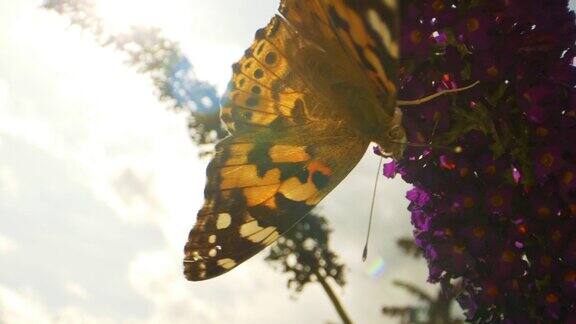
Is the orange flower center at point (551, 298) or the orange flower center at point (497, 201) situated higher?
the orange flower center at point (497, 201)

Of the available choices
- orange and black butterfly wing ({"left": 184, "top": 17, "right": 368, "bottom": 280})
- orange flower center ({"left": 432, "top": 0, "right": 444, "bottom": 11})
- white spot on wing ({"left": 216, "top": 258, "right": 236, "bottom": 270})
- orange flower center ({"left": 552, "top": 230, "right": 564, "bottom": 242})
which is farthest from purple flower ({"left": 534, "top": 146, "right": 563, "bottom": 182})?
white spot on wing ({"left": 216, "top": 258, "right": 236, "bottom": 270})

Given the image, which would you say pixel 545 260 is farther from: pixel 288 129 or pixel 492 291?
pixel 288 129

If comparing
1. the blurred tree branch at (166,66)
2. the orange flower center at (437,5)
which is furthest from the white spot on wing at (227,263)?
the blurred tree branch at (166,66)

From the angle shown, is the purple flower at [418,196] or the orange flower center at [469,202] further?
the purple flower at [418,196]

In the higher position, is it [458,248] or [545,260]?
[458,248]

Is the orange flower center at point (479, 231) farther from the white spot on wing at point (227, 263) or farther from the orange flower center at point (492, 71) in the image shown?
the white spot on wing at point (227, 263)

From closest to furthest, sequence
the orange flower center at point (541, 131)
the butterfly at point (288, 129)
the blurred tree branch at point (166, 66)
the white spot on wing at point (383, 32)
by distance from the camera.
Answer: the white spot on wing at point (383, 32)
the orange flower center at point (541, 131)
the butterfly at point (288, 129)
the blurred tree branch at point (166, 66)

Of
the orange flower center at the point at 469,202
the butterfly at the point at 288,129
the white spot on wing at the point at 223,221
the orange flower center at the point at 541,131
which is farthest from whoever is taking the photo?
the white spot on wing at the point at 223,221

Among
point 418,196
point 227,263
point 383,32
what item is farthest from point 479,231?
point 227,263

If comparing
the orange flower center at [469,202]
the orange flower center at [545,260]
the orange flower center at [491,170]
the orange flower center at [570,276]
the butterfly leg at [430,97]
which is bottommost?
the orange flower center at [570,276]
